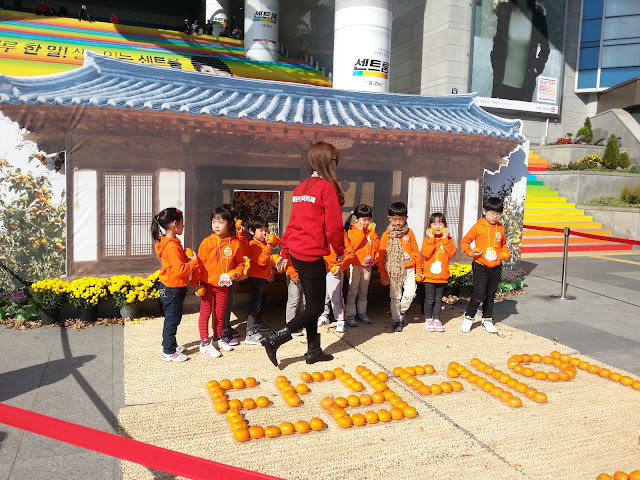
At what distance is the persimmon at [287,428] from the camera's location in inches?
138

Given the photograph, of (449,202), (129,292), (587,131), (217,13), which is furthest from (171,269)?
(217,13)

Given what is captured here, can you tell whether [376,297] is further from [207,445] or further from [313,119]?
[207,445]

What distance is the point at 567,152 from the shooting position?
19594 millimetres

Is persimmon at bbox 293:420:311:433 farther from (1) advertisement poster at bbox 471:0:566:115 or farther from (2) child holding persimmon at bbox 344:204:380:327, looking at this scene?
(1) advertisement poster at bbox 471:0:566:115

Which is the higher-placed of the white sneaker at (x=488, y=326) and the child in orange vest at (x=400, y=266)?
the child in orange vest at (x=400, y=266)

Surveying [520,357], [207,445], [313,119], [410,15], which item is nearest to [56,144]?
[313,119]

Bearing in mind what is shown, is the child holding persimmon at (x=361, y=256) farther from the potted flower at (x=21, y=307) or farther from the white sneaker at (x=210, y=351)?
the potted flower at (x=21, y=307)

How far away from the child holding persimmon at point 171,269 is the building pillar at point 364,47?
30.8ft

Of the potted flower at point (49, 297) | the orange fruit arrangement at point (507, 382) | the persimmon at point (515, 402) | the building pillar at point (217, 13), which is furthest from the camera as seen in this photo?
the building pillar at point (217, 13)

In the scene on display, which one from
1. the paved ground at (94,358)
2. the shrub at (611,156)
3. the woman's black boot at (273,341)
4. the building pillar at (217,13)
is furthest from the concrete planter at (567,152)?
the building pillar at (217,13)

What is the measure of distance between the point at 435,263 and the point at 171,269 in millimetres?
3162

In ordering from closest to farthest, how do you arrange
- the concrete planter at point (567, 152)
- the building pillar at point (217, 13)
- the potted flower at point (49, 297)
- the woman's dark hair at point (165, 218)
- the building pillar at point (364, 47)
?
1. the woman's dark hair at point (165, 218)
2. the potted flower at point (49, 297)
3. the building pillar at point (364, 47)
4. the concrete planter at point (567, 152)
5. the building pillar at point (217, 13)

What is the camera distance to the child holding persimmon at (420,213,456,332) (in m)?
6.16

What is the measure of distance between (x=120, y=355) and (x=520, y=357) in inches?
159
